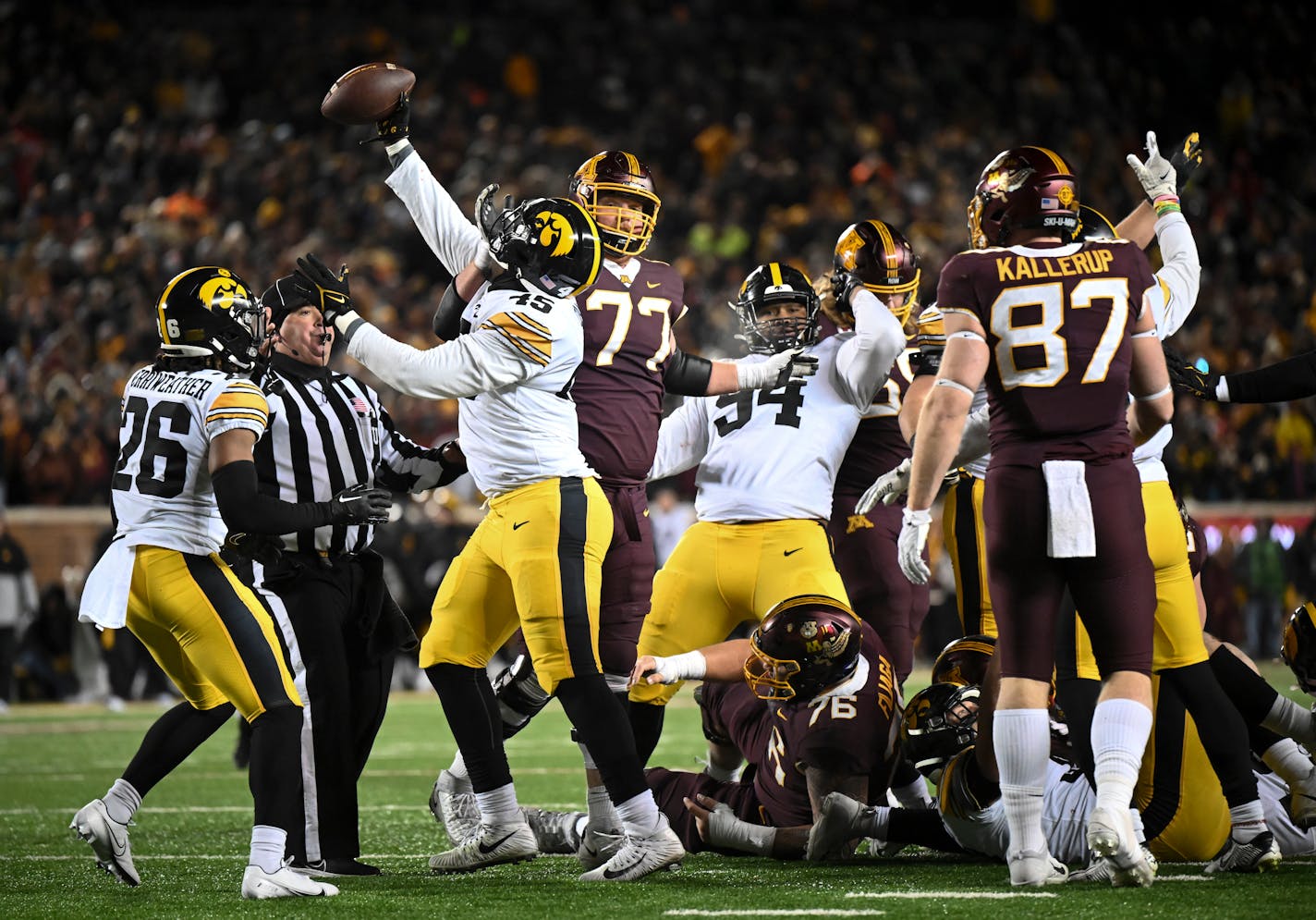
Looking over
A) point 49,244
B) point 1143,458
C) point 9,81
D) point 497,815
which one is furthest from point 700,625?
point 9,81

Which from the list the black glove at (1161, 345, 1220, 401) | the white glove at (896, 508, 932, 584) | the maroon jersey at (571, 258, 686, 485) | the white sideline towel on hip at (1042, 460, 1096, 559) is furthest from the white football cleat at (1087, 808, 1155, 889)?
the maroon jersey at (571, 258, 686, 485)

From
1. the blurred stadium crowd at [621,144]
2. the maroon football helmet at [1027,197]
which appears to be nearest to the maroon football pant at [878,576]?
the maroon football helmet at [1027,197]

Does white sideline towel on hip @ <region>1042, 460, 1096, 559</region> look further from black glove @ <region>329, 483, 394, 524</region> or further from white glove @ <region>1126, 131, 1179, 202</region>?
black glove @ <region>329, 483, 394, 524</region>

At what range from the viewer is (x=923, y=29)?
2183cm

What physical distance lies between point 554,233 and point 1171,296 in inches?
72.6

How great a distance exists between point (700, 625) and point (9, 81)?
1580cm

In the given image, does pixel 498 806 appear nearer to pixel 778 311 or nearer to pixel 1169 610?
pixel 1169 610

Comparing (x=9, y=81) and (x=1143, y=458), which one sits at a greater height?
(x=9, y=81)

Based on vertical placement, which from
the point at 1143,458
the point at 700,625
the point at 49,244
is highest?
the point at 49,244

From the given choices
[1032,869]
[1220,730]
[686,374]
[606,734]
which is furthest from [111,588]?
[1220,730]

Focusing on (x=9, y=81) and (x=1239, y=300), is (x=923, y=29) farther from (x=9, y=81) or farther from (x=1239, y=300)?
(x=9, y=81)

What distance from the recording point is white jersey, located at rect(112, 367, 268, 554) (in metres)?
4.82

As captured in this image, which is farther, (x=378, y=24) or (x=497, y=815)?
(x=378, y=24)

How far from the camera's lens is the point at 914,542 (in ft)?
14.8
